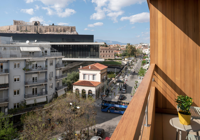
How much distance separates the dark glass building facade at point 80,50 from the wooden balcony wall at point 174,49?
2301 cm

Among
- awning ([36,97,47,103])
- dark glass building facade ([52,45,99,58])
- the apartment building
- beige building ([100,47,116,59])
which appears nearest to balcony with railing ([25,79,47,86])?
the apartment building

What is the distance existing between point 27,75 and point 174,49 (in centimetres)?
1434

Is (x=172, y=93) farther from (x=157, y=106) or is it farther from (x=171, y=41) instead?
(x=171, y=41)

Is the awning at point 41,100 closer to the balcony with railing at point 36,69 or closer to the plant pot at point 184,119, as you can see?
the balcony with railing at point 36,69

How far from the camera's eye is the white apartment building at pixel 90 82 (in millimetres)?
18859

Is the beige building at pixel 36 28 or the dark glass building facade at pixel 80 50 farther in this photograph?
the beige building at pixel 36 28

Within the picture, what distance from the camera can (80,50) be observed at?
26984 millimetres

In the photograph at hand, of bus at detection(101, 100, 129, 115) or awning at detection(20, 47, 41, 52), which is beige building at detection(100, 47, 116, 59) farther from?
bus at detection(101, 100, 129, 115)

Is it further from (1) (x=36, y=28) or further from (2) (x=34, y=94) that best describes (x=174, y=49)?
(1) (x=36, y=28)

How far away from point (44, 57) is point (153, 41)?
47.5 ft

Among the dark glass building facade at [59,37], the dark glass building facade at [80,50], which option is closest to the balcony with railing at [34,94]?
the dark glass building facade at [80,50]

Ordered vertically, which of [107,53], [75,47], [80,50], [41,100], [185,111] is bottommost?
[41,100]

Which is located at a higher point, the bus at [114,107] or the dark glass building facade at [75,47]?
the dark glass building facade at [75,47]

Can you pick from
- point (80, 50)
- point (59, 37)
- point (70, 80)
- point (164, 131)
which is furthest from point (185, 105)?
point (59, 37)
